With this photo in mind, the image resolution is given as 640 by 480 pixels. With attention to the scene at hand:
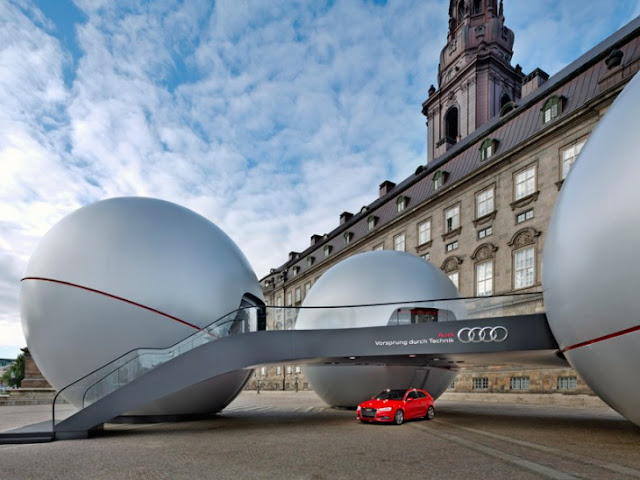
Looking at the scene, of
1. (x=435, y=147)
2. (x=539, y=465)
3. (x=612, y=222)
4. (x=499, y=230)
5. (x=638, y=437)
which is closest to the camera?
(x=539, y=465)

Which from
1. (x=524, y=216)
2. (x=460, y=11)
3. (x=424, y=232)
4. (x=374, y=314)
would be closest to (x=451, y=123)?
(x=460, y=11)

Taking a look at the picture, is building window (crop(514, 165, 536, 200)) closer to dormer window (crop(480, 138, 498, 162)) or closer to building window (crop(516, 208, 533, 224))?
building window (crop(516, 208, 533, 224))

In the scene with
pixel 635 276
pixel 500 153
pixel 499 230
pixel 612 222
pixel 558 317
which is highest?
pixel 500 153

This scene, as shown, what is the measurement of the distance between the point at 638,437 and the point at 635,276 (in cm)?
543

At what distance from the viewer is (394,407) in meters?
14.5

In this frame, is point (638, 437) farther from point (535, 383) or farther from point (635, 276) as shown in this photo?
point (535, 383)

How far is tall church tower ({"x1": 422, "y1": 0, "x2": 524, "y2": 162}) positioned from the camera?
53438 mm

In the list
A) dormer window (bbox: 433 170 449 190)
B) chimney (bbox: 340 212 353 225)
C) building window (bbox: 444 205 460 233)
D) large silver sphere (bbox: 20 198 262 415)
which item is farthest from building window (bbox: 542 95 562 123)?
chimney (bbox: 340 212 353 225)

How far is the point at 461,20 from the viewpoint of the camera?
60.9 metres

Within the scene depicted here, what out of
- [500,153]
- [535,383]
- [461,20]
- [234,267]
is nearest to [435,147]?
[461,20]

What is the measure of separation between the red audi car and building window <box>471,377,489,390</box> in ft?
55.0

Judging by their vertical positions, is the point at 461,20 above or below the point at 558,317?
above

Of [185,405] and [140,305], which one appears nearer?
[140,305]

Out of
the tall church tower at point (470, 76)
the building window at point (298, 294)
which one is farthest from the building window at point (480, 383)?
the building window at point (298, 294)
